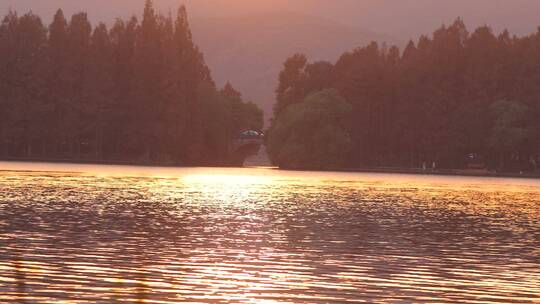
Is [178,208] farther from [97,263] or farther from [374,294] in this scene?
[374,294]

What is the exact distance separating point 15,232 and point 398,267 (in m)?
20.0

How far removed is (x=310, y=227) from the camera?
61906 millimetres

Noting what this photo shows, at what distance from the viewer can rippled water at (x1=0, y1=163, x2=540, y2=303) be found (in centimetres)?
3356

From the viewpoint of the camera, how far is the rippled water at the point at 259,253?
110 feet

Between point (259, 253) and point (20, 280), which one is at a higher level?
point (259, 253)

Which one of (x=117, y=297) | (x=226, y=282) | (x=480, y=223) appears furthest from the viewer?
(x=480, y=223)

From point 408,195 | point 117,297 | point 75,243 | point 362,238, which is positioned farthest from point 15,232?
point 408,195

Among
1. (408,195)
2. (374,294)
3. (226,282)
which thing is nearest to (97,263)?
(226,282)

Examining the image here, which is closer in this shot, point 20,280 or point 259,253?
point 20,280

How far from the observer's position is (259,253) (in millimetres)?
45531

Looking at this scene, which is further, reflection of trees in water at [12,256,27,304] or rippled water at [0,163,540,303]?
rippled water at [0,163,540,303]

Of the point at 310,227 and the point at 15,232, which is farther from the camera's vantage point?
the point at 310,227

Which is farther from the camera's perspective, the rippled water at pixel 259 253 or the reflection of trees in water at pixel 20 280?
the rippled water at pixel 259 253

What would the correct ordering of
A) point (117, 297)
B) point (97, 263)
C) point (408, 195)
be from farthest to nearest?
point (408, 195), point (97, 263), point (117, 297)
